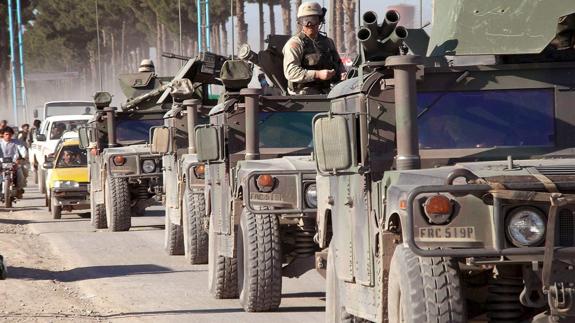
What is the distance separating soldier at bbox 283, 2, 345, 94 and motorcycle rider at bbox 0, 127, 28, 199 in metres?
15.4

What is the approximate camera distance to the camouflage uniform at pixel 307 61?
1302 centimetres

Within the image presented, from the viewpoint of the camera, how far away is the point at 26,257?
16.9m

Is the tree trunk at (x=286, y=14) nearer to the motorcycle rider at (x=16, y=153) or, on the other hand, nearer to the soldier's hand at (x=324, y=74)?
the motorcycle rider at (x=16, y=153)

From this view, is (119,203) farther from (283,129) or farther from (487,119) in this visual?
(487,119)

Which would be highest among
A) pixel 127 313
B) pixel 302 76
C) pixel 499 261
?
pixel 302 76

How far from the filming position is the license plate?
6.31 m

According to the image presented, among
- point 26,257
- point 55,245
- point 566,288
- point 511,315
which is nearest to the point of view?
point 566,288

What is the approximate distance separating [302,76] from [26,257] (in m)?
5.37

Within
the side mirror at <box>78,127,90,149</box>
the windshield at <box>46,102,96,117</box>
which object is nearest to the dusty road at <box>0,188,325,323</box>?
the side mirror at <box>78,127,90,149</box>

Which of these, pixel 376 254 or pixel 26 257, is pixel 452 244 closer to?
pixel 376 254

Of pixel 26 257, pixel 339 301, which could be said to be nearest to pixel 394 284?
pixel 339 301

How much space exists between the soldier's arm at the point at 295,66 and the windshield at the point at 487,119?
192 inches

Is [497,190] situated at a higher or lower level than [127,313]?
higher

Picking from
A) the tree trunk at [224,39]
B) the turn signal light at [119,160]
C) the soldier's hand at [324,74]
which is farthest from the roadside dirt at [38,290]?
the tree trunk at [224,39]
